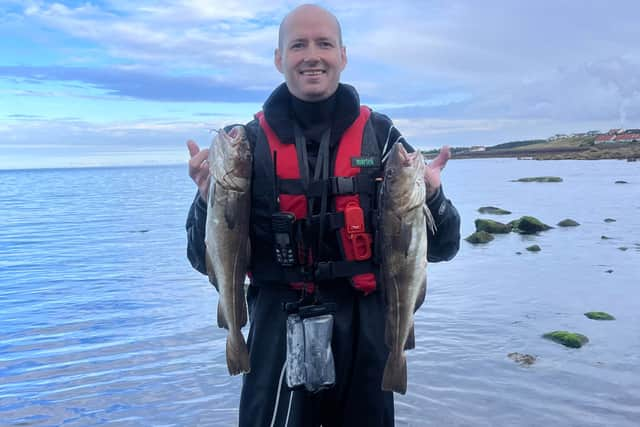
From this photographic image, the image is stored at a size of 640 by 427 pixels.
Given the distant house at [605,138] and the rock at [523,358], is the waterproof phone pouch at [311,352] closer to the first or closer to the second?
the rock at [523,358]

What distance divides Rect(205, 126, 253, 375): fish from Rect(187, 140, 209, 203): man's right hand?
0.37 ft

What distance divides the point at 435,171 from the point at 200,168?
1.69 meters

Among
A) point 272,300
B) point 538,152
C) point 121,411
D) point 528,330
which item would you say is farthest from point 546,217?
point 538,152

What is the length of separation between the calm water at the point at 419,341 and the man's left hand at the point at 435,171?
3.57 metres

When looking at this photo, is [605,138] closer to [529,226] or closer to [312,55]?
[529,226]

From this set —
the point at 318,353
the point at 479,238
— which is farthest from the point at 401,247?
the point at 479,238

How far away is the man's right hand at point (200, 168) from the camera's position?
4180 millimetres

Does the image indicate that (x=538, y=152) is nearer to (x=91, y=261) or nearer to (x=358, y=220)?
(x=91, y=261)

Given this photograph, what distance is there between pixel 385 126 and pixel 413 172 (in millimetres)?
551

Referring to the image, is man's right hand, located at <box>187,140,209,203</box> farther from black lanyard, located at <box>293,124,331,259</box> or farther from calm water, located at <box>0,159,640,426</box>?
calm water, located at <box>0,159,640,426</box>

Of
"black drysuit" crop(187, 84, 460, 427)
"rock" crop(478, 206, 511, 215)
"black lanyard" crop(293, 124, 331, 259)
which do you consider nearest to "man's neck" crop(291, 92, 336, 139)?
"black drysuit" crop(187, 84, 460, 427)

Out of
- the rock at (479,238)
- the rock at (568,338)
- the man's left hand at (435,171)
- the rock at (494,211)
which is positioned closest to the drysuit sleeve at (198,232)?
the man's left hand at (435,171)

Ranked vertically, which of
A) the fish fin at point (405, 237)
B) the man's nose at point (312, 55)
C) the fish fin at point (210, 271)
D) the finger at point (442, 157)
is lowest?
the fish fin at point (210, 271)

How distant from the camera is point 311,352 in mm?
3822
